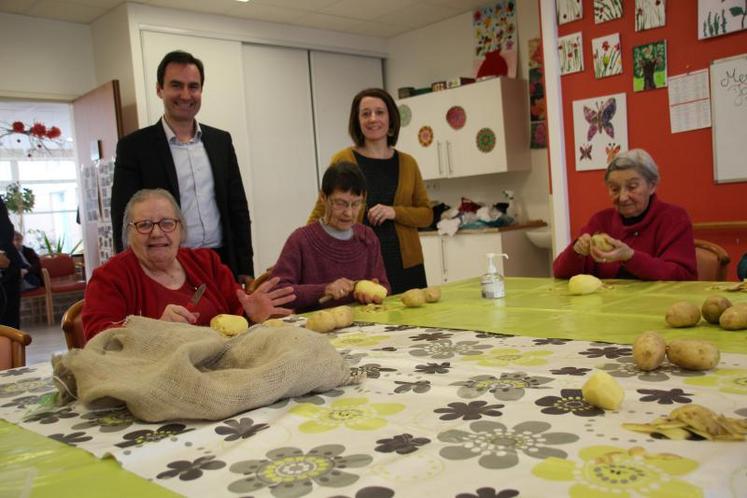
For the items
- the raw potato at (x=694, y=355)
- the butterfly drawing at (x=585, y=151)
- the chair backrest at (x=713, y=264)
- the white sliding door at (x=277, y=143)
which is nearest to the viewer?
the raw potato at (x=694, y=355)

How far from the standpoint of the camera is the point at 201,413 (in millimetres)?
937

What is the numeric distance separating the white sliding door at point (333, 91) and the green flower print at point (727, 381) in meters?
5.30

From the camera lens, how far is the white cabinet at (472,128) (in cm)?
520

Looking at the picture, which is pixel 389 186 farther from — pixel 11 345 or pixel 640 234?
pixel 11 345

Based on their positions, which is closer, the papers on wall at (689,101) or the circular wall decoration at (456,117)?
the papers on wall at (689,101)

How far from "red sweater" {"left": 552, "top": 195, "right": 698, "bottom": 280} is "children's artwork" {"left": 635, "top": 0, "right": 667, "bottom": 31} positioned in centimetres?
177

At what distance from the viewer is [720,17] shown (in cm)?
334

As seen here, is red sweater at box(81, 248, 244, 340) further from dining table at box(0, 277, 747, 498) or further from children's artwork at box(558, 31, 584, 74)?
children's artwork at box(558, 31, 584, 74)

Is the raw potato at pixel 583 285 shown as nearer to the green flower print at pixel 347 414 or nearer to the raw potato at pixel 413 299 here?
the raw potato at pixel 413 299

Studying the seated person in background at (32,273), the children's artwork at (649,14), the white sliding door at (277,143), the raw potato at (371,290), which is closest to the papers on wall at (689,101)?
the children's artwork at (649,14)

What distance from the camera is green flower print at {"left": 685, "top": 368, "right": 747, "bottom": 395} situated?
0.93 meters

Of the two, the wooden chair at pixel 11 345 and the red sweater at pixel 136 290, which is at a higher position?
the red sweater at pixel 136 290

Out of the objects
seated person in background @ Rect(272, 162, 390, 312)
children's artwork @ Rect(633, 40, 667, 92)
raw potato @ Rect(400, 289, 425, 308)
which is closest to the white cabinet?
children's artwork @ Rect(633, 40, 667, 92)

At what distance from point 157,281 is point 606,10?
3.18m
